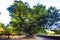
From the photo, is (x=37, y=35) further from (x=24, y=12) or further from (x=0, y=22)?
(x=0, y=22)

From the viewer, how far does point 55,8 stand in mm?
2402

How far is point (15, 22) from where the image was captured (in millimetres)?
2354

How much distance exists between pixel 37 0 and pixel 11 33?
76 centimetres

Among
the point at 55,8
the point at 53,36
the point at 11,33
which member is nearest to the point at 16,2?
the point at 11,33

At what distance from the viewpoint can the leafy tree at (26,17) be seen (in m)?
2.32

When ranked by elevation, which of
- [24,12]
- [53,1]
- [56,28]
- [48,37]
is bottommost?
[48,37]

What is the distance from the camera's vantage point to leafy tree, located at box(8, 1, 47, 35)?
7.63 ft

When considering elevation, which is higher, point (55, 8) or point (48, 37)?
point (55, 8)

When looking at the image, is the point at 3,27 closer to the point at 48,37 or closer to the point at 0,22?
the point at 0,22

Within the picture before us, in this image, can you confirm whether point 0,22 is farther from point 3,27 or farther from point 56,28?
point 56,28

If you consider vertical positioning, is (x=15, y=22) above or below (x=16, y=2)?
below

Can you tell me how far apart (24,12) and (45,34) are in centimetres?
54

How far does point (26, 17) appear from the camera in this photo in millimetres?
2350

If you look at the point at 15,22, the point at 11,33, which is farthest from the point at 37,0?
the point at 11,33
